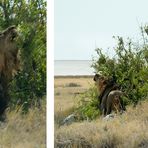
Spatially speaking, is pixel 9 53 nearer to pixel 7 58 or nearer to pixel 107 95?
pixel 7 58

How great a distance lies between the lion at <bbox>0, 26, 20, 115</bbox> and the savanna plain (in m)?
0.28

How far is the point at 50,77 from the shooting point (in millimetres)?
2406

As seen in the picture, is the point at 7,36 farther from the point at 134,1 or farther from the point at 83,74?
the point at 134,1

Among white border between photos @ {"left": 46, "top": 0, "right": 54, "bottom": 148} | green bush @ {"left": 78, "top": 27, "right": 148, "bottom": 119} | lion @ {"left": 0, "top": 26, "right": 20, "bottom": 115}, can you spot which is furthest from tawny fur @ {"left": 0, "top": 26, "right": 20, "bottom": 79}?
green bush @ {"left": 78, "top": 27, "right": 148, "bottom": 119}

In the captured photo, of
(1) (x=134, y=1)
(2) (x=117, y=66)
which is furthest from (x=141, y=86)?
(1) (x=134, y=1)

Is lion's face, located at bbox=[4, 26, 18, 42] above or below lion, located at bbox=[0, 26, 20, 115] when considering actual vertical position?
above

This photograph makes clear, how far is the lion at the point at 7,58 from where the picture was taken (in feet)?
7.84

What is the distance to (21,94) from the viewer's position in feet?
7.82

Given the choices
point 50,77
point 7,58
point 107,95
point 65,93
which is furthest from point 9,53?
point 107,95

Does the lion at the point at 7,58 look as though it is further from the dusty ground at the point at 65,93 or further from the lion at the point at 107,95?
the lion at the point at 107,95

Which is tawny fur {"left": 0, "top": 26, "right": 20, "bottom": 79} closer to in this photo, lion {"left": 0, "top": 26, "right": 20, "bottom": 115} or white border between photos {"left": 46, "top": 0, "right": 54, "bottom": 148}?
lion {"left": 0, "top": 26, "right": 20, "bottom": 115}

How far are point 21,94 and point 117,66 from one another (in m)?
0.60

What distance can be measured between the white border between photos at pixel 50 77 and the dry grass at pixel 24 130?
3 centimetres

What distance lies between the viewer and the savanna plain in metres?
2.32
